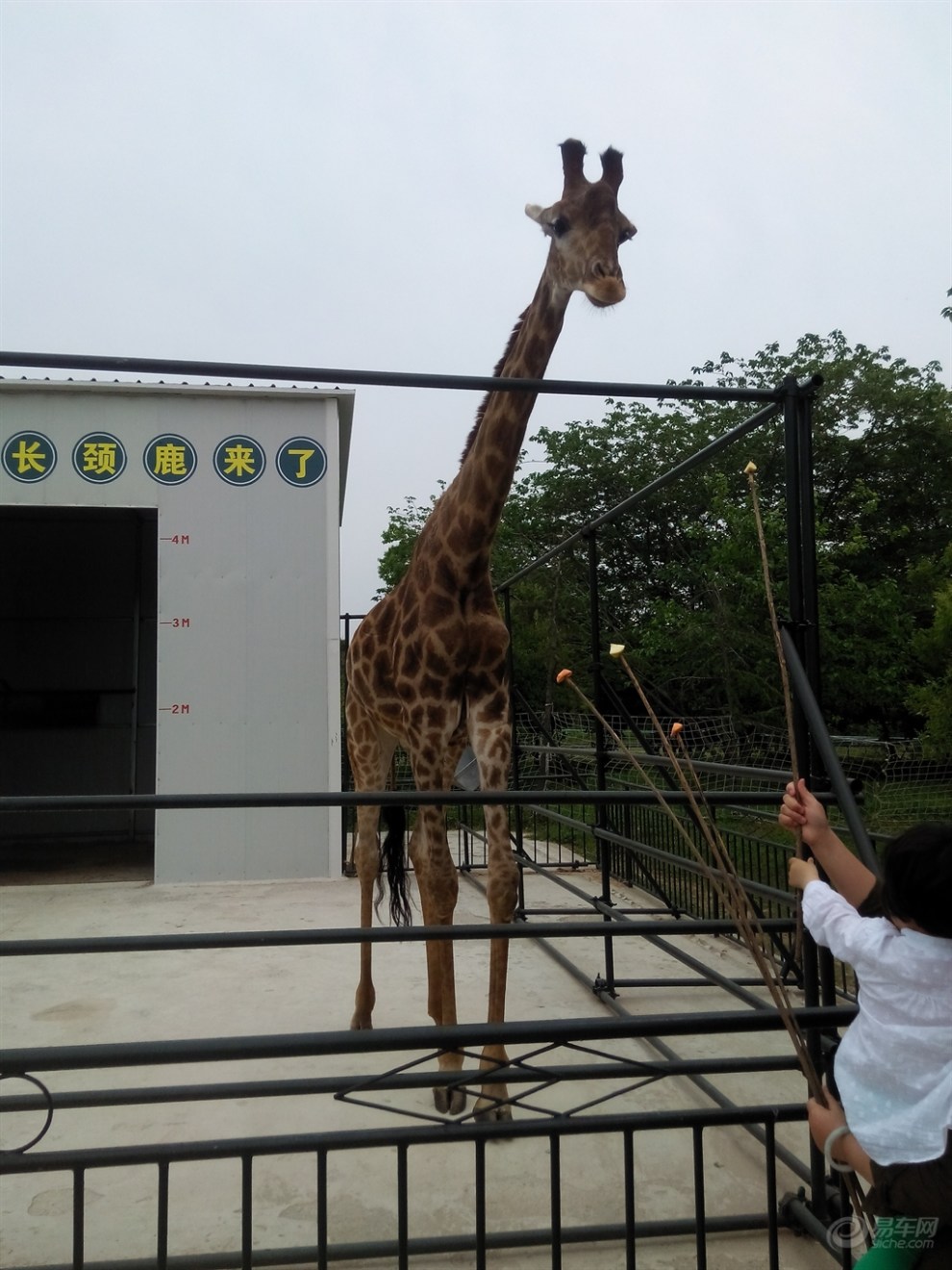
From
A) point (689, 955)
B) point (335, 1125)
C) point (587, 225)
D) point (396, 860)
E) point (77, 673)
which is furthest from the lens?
point (77, 673)

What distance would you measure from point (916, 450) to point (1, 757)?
14.0 m

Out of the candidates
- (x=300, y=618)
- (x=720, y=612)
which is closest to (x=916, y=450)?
(x=720, y=612)

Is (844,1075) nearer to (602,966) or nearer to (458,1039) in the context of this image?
(458,1039)

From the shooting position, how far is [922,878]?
1298mm

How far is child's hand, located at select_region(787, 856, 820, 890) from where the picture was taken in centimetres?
162

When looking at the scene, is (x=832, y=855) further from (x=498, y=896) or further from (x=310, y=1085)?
(x=498, y=896)

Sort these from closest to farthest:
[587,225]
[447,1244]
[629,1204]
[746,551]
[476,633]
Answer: [629,1204]
[447,1244]
[587,225]
[476,633]
[746,551]

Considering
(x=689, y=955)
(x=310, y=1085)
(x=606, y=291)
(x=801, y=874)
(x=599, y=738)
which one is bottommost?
(x=689, y=955)

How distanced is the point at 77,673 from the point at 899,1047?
1144 centimetres

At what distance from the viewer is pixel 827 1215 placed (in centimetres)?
210

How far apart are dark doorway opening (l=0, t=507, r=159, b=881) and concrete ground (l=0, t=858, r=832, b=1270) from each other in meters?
6.49

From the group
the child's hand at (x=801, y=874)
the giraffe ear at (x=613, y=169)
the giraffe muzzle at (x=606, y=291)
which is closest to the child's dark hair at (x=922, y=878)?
the child's hand at (x=801, y=874)

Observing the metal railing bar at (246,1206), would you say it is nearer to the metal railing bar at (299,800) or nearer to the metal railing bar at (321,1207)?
the metal railing bar at (321,1207)

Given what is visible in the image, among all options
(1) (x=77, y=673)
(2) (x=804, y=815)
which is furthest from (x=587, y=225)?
(1) (x=77, y=673)
